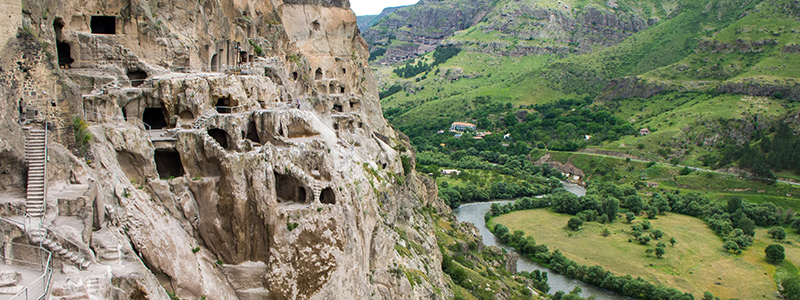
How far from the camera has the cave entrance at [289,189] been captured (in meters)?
36.7

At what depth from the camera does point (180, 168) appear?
118ft

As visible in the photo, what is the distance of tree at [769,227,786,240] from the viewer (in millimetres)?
111312

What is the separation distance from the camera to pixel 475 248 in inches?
3172

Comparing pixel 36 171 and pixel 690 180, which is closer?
pixel 36 171

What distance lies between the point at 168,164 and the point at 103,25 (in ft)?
42.3

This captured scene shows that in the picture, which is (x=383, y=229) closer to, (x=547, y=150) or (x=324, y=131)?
(x=324, y=131)

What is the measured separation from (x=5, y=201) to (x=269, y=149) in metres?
14.1

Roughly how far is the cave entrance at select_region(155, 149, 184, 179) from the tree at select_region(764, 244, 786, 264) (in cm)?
10123

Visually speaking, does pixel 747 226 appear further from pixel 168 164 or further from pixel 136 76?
pixel 136 76

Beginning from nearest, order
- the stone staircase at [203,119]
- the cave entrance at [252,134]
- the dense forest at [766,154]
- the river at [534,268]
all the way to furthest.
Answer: the stone staircase at [203,119] → the cave entrance at [252,134] → the river at [534,268] → the dense forest at [766,154]

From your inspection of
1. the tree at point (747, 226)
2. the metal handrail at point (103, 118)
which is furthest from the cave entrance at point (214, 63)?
the tree at point (747, 226)

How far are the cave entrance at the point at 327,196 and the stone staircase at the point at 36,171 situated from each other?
15.5m

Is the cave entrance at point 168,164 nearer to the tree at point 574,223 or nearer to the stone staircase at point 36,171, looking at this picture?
the stone staircase at point 36,171

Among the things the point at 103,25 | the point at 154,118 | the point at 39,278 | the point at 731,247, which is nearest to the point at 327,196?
the point at 154,118
